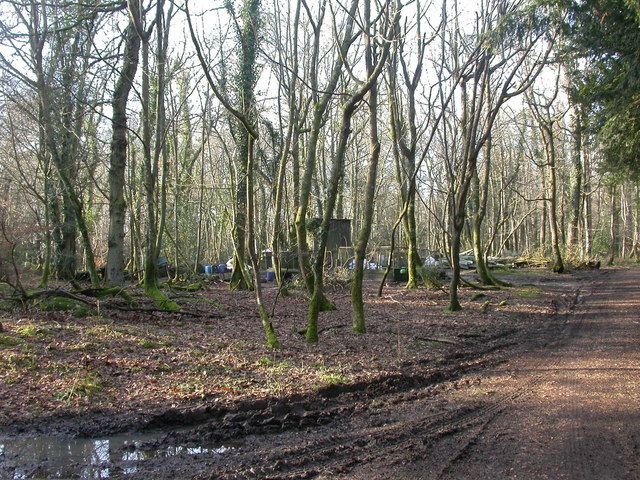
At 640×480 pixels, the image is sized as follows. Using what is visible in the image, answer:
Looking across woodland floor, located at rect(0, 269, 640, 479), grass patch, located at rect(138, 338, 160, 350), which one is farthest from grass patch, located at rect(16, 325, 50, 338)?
grass patch, located at rect(138, 338, 160, 350)

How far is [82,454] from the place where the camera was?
5.17 m

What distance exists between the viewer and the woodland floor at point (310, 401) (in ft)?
16.1

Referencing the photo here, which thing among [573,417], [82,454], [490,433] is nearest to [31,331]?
[82,454]

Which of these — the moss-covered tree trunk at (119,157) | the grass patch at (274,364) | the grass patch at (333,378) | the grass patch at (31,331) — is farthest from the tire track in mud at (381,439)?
the moss-covered tree trunk at (119,157)

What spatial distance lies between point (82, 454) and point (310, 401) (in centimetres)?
264

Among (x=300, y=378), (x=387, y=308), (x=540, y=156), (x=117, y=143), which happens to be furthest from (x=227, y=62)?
(x=540, y=156)

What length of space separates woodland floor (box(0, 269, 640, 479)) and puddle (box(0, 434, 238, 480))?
0.02m

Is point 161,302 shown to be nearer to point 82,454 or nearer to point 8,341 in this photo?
point 8,341

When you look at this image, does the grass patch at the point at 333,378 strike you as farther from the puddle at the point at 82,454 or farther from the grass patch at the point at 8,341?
the grass patch at the point at 8,341

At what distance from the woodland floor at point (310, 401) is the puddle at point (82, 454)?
0.02 meters

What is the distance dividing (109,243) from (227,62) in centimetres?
846

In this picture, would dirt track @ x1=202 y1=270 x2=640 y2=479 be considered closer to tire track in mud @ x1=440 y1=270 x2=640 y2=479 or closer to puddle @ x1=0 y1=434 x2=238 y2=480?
tire track in mud @ x1=440 y1=270 x2=640 y2=479

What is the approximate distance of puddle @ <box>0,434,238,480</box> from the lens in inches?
187

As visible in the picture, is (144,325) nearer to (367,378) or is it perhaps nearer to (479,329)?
(367,378)
